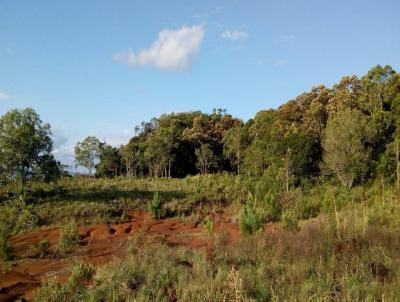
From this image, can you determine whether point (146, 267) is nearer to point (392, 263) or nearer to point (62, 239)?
point (392, 263)

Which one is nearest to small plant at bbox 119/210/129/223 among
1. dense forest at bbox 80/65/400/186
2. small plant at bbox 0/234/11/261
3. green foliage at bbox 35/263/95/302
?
small plant at bbox 0/234/11/261

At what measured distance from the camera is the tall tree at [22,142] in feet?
70.5

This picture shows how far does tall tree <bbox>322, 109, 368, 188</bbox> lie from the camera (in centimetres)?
2638

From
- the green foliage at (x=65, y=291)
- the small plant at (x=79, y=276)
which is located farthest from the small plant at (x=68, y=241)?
the green foliage at (x=65, y=291)

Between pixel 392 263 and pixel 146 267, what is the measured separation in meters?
3.60

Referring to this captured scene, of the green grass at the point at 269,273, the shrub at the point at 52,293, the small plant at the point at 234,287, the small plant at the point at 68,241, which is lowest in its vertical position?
the small plant at the point at 68,241

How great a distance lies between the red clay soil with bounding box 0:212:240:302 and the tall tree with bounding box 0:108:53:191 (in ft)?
17.4

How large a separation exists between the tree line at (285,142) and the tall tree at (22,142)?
0.05 metres

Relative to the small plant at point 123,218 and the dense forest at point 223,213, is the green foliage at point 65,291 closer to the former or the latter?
the dense forest at point 223,213

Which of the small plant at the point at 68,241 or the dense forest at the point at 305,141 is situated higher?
the dense forest at the point at 305,141

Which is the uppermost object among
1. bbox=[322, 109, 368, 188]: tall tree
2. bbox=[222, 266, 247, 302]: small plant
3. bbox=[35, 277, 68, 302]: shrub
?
bbox=[322, 109, 368, 188]: tall tree

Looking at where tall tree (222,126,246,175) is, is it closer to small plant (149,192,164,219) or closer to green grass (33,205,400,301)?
small plant (149,192,164,219)

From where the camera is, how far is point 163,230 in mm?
17359

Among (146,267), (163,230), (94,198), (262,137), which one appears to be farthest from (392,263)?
(262,137)
